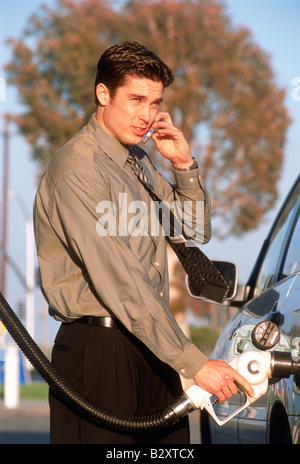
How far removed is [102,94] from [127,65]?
0.53 feet

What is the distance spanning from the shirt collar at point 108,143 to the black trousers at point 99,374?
650 mm

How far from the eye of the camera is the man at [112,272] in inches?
121

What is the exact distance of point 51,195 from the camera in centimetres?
327

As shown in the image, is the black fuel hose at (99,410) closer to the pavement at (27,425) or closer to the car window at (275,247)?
the car window at (275,247)

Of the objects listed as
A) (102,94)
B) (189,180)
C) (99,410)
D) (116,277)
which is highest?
(102,94)

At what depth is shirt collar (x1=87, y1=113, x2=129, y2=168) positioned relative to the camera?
11.1ft

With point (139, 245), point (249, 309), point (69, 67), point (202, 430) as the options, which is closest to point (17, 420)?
point (202, 430)

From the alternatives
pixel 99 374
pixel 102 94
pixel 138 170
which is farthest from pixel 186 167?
pixel 99 374

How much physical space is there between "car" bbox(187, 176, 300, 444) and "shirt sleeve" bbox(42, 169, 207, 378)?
12.5 inches

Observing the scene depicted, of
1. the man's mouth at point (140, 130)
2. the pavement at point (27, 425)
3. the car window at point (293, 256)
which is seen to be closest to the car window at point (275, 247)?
the car window at point (293, 256)

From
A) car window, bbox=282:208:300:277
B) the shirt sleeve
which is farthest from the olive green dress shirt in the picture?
car window, bbox=282:208:300:277

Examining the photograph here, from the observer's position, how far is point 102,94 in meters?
3.40

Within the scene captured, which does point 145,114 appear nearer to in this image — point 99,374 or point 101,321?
point 101,321

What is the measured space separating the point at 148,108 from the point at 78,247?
2.00ft
